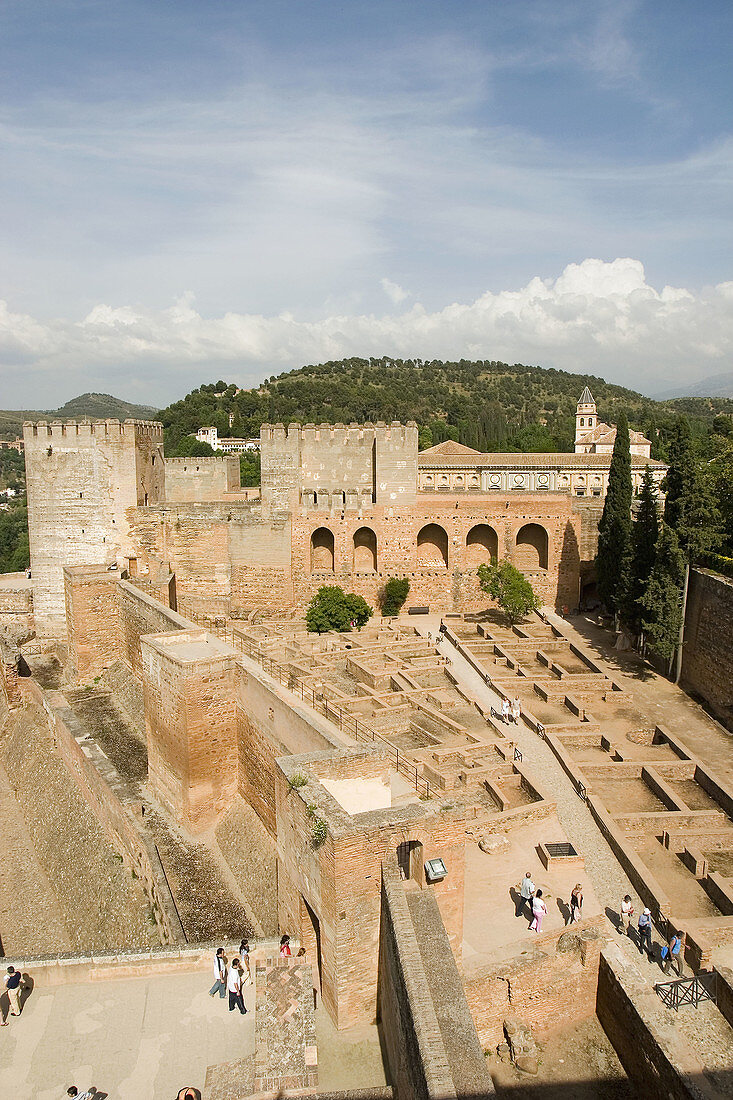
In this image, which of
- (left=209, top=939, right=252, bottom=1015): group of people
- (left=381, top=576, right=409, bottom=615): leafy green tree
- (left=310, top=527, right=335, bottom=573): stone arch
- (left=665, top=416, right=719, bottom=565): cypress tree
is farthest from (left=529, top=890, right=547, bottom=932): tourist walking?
(left=310, top=527, right=335, bottom=573): stone arch

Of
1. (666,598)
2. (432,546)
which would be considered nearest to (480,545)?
(432,546)

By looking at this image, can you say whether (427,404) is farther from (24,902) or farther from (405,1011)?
(405,1011)

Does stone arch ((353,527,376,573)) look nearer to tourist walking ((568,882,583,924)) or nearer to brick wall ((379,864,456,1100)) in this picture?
tourist walking ((568,882,583,924))

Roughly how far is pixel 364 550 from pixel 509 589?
475 cm

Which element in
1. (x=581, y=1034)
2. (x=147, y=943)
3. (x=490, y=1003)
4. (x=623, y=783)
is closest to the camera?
(x=490, y=1003)

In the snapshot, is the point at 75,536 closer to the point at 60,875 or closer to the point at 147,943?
the point at 60,875

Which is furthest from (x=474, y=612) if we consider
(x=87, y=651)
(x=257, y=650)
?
(x=87, y=651)

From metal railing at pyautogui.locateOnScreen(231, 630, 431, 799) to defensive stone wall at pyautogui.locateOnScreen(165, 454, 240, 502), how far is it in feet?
20.7

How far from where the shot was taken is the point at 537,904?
8750mm

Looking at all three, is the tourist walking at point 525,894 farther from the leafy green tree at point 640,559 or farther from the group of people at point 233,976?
the leafy green tree at point 640,559

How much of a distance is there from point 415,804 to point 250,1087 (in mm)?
2571

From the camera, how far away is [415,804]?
6.84 metres

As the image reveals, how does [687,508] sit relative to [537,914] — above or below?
above

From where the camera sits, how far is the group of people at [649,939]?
8.65m
